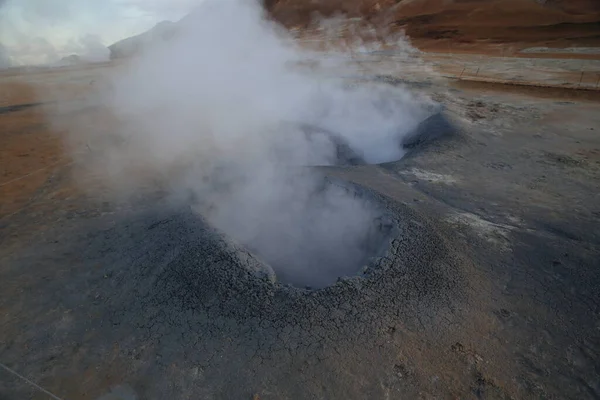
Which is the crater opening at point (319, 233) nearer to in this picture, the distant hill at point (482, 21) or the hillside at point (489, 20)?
the distant hill at point (482, 21)

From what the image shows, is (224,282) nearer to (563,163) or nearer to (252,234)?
(252,234)

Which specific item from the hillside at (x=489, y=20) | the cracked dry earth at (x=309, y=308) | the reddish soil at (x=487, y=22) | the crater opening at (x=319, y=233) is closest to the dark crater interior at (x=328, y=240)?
the crater opening at (x=319, y=233)

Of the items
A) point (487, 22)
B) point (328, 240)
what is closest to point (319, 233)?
point (328, 240)

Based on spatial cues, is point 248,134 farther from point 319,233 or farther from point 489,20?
point 489,20

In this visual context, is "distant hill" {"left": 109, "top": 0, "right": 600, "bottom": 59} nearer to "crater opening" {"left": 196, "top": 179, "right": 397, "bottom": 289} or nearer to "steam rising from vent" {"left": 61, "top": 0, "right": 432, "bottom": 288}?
"steam rising from vent" {"left": 61, "top": 0, "right": 432, "bottom": 288}

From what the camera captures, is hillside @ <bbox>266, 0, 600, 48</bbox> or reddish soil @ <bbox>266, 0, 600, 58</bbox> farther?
hillside @ <bbox>266, 0, 600, 48</bbox>

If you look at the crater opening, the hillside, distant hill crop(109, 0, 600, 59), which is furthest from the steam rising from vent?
the hillside
